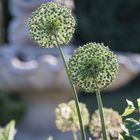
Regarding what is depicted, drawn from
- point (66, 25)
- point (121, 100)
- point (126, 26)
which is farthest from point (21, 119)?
point (66, 25)

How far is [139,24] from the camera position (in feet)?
35.4

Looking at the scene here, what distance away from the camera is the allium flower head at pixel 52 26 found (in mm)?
894

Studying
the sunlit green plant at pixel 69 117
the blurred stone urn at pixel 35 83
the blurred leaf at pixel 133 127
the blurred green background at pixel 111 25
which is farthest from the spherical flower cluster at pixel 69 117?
the blurred green background at pixel 111 25

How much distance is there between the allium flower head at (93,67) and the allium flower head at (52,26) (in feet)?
0.10

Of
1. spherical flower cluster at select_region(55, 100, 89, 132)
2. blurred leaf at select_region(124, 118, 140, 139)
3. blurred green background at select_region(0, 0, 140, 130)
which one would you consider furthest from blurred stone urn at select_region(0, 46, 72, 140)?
blurred leaf at select_region(124, 118, 140, 139)

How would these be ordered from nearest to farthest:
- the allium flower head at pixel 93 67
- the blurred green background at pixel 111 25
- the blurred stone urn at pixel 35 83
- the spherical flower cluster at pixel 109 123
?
the allium flower head at pixel 93 67, the spherical flower cluster at pixel 109 123, the blurred stone urn at pixel 35 83, the blurred green background at pixel 111 25

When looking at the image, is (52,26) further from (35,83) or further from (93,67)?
(35,83)

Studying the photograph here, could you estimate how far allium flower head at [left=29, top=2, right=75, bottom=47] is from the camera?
2.93 feet

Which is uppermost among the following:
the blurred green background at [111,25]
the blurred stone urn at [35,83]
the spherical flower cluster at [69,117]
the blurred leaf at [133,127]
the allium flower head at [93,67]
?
the blurred green background at [111,25]

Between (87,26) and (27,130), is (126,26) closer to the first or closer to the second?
(87,26)

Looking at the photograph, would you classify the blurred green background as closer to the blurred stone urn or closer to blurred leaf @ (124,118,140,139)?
the blurred stone urn

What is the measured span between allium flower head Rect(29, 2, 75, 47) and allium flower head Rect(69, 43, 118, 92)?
3 centimetres

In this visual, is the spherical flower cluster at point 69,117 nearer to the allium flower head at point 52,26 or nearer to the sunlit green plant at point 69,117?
the sunlit green plant at point 69,117

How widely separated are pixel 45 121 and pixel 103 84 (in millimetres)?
5968
